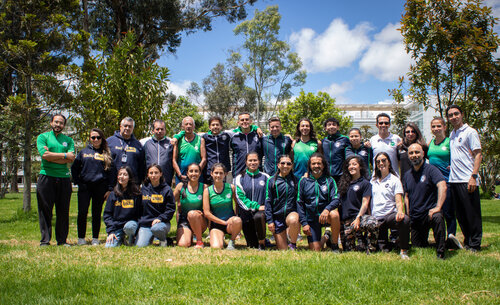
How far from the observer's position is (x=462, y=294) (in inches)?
138

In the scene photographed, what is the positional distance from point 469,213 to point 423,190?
769 mm

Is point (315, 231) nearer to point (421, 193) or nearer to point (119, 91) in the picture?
point (421, 193)

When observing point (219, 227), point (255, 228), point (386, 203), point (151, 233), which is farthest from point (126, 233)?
point (386, 203)

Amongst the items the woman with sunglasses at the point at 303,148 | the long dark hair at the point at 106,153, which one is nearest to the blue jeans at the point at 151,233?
the long dark hair at the point at 106,153

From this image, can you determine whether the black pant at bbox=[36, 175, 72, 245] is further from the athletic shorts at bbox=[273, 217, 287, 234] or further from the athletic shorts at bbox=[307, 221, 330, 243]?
the athletic shorts at bbox=[307, 221, 330, 243]

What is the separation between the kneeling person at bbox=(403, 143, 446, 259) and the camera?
5375 millimetres

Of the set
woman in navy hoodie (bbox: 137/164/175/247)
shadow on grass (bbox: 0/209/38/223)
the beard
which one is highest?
the beard

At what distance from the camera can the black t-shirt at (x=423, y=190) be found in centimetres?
546

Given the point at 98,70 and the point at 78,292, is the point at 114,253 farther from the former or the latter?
the point at 98,70

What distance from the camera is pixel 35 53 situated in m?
10.1

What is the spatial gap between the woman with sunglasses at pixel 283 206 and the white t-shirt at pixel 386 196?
1.21 meters

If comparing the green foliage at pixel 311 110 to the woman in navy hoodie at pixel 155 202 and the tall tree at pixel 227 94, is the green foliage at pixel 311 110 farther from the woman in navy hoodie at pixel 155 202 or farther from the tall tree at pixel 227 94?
the woman in navy hoodie at pixel 155 202

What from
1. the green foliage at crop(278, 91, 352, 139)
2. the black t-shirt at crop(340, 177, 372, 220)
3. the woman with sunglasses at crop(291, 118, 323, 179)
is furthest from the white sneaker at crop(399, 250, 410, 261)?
the green foliage at crop(278, 91, 352, 139)

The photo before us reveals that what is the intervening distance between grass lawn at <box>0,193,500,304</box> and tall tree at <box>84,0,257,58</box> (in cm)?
1167
